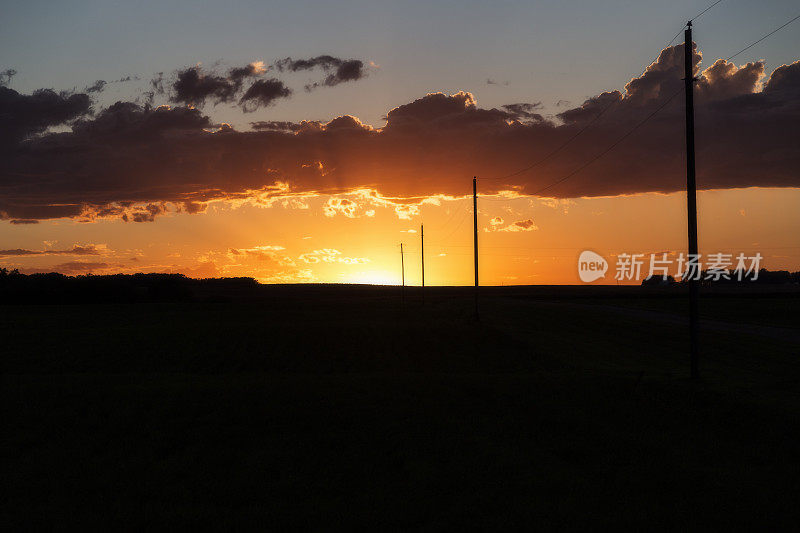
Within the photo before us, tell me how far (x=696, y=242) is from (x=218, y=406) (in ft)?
58.3

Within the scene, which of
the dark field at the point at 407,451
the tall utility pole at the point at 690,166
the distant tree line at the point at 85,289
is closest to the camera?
the dark field at the point at 407,451

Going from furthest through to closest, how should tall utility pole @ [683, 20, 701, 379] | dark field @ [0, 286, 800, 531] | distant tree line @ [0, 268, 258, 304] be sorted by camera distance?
distant tree line @ [0, 268, 258, 304] → tall utility pole @ [683, 20, 701, 379] → dark field @ [0, 286, 800, 531]

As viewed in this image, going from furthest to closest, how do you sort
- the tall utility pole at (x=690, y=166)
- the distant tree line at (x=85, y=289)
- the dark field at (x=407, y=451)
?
the distant tree line at (x=85, y=289), the tall utility pole at (x=690, y=166), the dark field at (x=407, y=451)

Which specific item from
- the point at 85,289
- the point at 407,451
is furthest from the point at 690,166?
the point at 85,289

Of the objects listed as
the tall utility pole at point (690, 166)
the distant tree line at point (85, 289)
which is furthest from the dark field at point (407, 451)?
the distant tree line at point (85, 289)

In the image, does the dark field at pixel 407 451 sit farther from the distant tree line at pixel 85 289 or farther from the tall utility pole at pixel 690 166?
the distant tree line at pixel 85 289

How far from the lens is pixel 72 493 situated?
39.6ft

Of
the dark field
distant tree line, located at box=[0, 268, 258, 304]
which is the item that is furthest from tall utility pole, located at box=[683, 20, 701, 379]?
distant tree line, located at box=[0, 268, 258, 304]

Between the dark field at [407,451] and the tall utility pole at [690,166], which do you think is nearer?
the dark field at [407,451]

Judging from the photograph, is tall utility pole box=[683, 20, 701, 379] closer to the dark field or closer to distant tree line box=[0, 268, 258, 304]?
the dark field

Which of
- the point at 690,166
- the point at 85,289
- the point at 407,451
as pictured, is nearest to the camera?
the point at 407,451

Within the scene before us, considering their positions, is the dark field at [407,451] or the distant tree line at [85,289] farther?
the distant tree line at [85,289]

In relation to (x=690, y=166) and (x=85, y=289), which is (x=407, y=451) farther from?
(x=85, y=289)

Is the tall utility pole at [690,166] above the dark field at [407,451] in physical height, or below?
above
